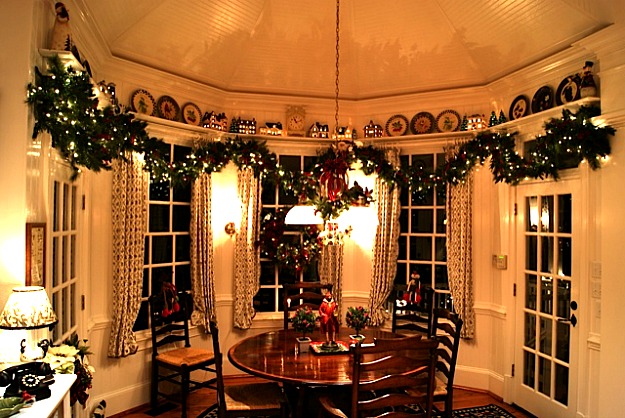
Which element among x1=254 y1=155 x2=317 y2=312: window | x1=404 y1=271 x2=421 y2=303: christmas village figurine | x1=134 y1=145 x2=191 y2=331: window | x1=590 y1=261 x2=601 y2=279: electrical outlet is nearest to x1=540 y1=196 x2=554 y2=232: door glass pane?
x1=590 y1=261 x2=601 y2=279: electrical outlet

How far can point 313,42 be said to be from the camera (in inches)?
209

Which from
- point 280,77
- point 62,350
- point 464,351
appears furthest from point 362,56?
point 62,350

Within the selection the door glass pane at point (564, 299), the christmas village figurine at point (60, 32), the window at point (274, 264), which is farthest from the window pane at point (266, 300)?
the christmas village figurine at point (60, 32)

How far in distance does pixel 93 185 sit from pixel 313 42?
2.68 meters

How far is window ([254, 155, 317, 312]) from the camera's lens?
18.5 feet

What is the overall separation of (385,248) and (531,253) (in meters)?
1.51

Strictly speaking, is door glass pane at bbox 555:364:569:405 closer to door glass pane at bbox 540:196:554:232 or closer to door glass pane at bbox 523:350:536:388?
door glass pane at bbox 523:350:536:388

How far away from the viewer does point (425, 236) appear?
5516 millimetres

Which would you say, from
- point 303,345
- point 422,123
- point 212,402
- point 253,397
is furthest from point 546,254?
point 212,402

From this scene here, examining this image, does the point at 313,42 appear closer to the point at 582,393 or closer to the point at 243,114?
the point at 243,114

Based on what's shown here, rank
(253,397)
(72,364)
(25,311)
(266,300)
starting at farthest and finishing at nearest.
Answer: (266,300) → (253,397) → (72,364) → (25,311)

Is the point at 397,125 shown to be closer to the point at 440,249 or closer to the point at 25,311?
the point at 440,249

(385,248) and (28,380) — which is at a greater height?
(385,248)

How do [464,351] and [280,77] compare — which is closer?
[464,351]
